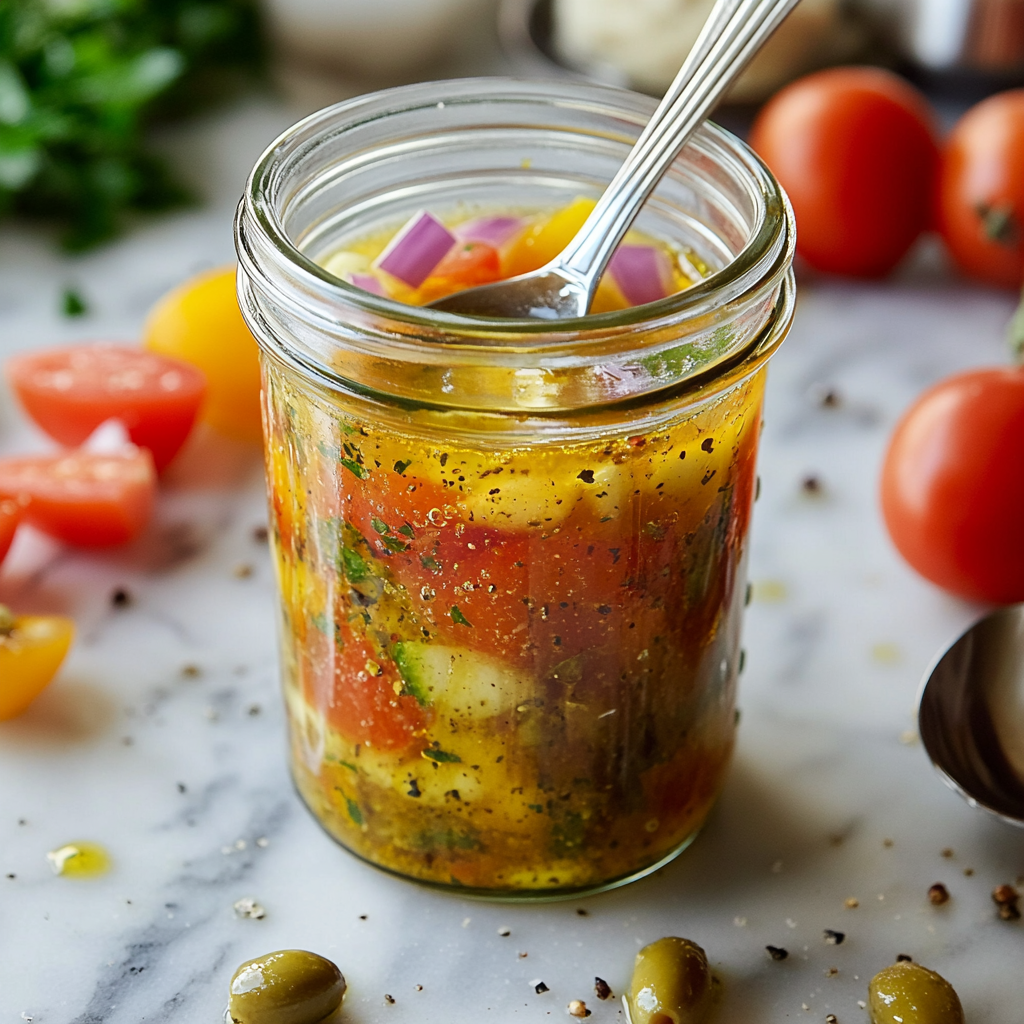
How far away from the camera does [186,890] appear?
995mm

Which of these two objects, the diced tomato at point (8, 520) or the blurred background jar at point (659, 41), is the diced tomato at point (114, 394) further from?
the blurred background jar at point (659, 41)

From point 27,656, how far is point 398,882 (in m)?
0.35

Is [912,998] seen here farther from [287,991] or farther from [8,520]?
[8,520]

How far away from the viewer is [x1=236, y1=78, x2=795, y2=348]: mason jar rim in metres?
0.74

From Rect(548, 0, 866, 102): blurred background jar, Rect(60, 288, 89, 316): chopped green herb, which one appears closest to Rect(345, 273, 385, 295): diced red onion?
Rect(60, 288, 89, 316): chopped green herb

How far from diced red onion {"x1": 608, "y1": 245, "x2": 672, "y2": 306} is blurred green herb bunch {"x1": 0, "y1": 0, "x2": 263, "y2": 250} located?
963 mm

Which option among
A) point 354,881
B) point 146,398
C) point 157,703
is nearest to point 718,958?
point 354,881

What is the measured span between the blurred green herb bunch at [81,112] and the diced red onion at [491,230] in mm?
849

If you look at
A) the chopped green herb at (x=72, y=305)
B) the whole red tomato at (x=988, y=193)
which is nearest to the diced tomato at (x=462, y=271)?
the chopped green herb at (x=72, y=305)

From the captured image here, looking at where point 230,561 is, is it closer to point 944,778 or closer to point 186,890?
point 186,890

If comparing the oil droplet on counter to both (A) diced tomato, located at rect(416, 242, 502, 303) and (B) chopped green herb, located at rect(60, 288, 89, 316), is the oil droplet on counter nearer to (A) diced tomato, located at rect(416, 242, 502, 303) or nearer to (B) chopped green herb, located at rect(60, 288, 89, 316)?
(A) diced tomato, located at rect(416, 242, 502, 303)

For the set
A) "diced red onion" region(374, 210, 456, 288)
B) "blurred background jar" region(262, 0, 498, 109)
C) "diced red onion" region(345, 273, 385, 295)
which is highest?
"diced red onion" region(374, 210, 456, 288)

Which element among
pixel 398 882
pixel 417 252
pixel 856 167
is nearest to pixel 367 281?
A: pixel 417 252

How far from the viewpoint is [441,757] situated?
0.90 metres
